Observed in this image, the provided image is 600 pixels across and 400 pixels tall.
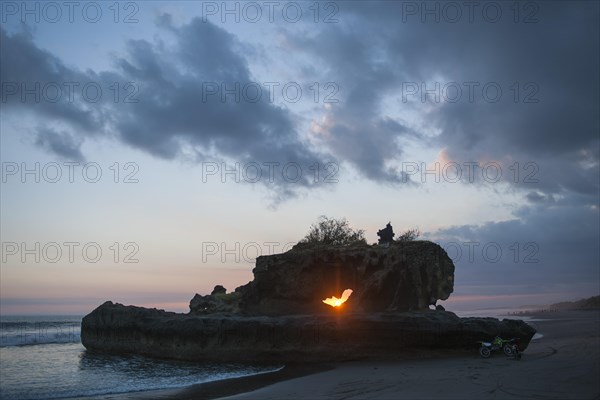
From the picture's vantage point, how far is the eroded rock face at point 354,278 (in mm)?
35562

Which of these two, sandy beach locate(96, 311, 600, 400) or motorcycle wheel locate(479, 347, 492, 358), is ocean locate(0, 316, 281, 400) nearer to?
sandy beach locate(96, 311, 600, 400)

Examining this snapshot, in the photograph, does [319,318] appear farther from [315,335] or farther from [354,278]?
[354,278]

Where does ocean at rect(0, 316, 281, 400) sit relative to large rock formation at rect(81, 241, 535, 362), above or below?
below

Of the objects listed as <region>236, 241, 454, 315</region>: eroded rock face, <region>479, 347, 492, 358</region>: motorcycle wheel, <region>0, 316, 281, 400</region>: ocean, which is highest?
<region>236, 241, 454, 315</region>: eroded rock face

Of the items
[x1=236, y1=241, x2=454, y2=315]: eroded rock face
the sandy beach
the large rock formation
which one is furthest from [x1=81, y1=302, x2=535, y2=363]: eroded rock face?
[x1=236, y1=241, x2=454, y2=315]: eroded rock face

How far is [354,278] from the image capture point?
3938 centimetres

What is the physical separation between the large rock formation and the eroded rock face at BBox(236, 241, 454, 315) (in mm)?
82

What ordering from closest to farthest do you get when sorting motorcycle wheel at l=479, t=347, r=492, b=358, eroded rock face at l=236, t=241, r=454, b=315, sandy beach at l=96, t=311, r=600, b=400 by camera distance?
sandy beach at l=96, t=311, r=600, b=400 → motorcycle wheel at l=479, t=347, r=492, b=358 → eroded rock face at l=236, t=241, r=454, b=315

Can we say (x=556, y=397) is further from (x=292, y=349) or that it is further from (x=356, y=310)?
(x=356, y=310)

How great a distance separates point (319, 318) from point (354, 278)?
9233 mm

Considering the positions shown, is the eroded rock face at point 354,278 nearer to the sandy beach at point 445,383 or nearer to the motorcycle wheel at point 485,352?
the motorcycle wheel at point 485,352

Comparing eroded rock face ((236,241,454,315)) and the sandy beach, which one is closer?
the sandy beach

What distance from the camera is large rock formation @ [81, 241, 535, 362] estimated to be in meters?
29.0

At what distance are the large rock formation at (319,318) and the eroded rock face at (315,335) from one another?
65 millimetres
